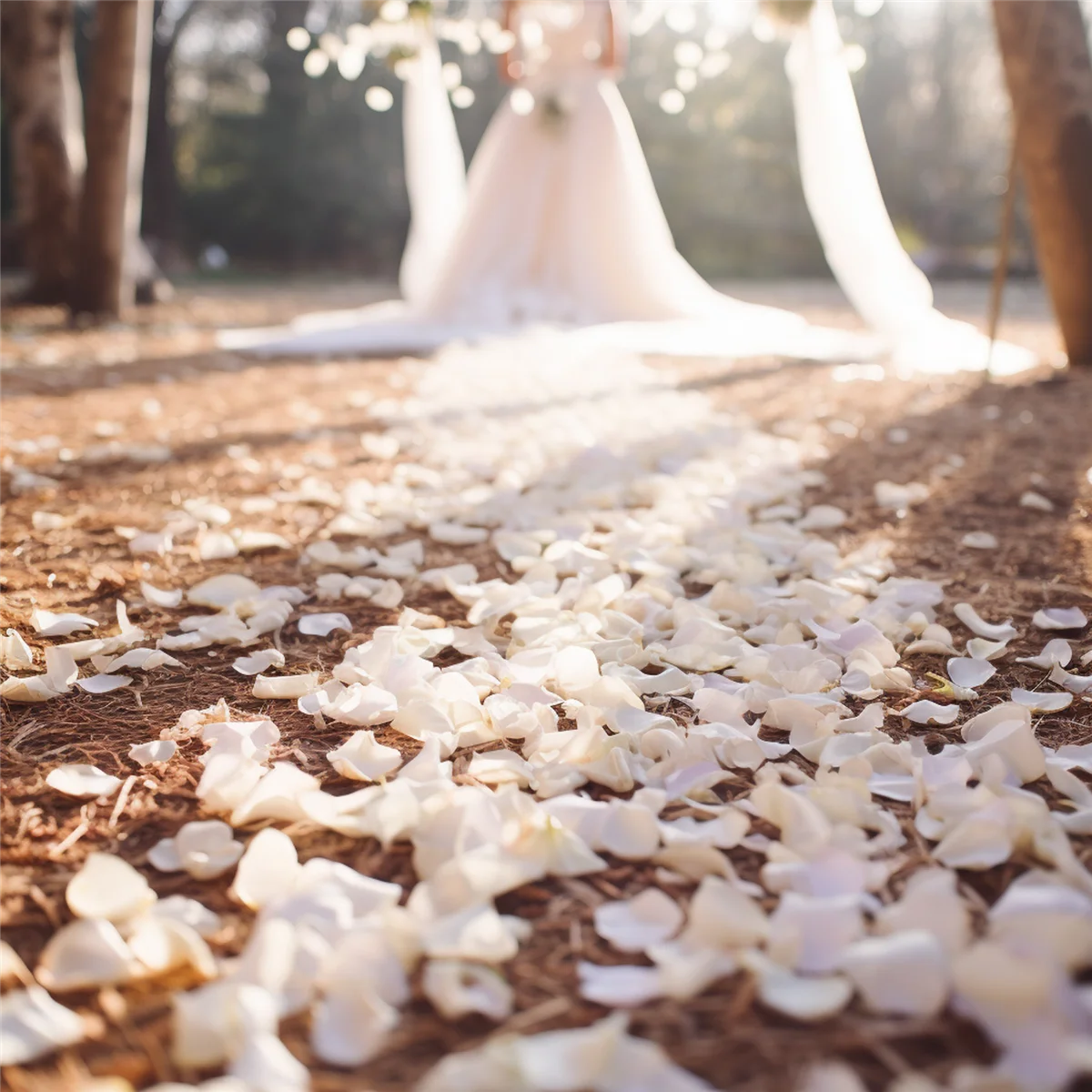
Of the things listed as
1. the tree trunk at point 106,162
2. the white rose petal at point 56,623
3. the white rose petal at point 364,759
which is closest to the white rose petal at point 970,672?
the white rose petal at point 364,759

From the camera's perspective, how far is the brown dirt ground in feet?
2.27

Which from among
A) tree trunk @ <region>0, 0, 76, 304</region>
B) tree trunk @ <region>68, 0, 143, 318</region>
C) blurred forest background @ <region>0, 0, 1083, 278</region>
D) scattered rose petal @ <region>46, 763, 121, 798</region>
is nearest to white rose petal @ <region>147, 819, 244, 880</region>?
scattered rose petal @ <region>46, 763, 121, 798</region>

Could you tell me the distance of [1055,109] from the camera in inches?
148

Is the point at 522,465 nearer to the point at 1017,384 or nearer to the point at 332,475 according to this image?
the point at 332,475

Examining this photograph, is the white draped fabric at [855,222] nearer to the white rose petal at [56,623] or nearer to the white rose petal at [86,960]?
the white rose petal at [56,623]

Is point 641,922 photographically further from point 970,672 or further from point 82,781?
point 970,672

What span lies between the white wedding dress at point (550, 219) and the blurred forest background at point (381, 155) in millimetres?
7350

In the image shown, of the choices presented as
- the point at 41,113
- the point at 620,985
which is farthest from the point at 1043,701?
the point at 41,113

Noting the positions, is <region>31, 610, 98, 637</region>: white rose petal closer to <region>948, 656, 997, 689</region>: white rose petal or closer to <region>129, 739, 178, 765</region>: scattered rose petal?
<region>129, 739, 178, 765</region>: scattered rose petal

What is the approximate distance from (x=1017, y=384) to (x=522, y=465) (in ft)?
8.42

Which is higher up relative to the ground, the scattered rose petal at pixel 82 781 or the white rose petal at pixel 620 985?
the scattered rose petal at pixel 82 781

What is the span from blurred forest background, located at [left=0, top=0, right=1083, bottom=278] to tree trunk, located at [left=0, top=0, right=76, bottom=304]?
6.94 meters

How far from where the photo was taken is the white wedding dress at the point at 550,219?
20.1 ft

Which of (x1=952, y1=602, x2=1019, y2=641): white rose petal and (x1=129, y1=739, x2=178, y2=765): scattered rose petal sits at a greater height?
(x1=952, y1=602, x2=1019, y2=641): white rose petal
